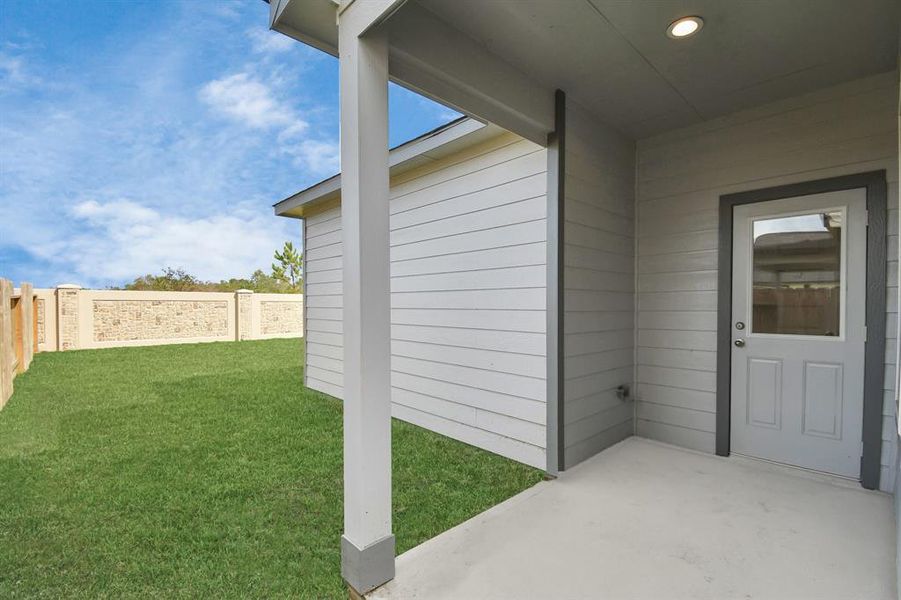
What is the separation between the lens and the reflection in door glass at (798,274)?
2816 millimetres

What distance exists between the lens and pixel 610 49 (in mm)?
2412

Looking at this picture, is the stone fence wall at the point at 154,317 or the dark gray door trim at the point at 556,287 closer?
the dark gray door trim at the point at 556,287

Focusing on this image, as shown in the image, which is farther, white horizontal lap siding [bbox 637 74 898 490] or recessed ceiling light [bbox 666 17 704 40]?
white horizontal lap siding [bbox 637 74 898 490]

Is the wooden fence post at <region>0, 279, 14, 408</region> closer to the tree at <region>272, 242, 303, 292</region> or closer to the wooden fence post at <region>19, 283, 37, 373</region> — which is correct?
the wooden fence post at <region>19, 283, 37, 373</region>

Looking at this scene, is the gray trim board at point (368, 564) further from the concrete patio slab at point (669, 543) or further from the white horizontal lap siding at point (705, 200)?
the white horizontal lap siding at point (705, 200)

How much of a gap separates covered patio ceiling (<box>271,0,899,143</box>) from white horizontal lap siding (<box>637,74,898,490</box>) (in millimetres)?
218

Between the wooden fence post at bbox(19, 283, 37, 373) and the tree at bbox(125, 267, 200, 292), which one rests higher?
the tree at bbox(125, 267, 200, 292)

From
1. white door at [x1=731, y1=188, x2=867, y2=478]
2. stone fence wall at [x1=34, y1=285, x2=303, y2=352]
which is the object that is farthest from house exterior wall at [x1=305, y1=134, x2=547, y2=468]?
stone fence wall at [x1=34, y1=285, x2=303, y2=352]

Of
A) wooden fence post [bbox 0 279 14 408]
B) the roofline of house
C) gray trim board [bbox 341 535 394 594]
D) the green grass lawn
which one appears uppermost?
the roofline of house

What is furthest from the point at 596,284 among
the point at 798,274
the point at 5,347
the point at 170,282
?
the point at 170,282

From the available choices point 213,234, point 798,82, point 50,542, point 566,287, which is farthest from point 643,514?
point 213,234

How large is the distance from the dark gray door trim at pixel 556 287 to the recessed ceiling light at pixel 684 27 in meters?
0.81

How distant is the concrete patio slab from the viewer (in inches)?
69.1

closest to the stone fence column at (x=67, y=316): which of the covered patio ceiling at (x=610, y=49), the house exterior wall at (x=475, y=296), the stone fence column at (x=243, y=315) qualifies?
the stone fence column at (x=243, y=315)
